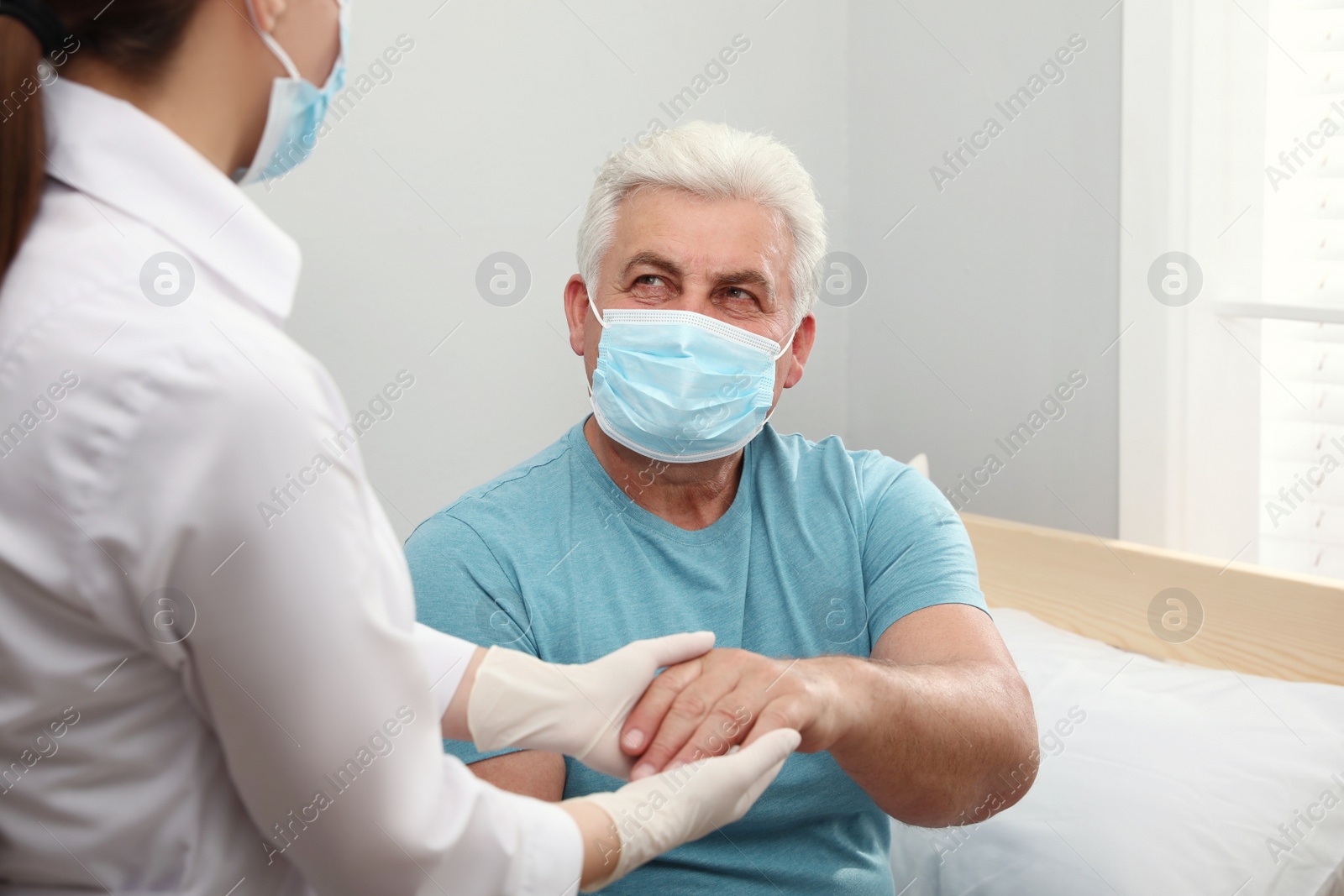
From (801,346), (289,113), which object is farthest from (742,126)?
(289,113)

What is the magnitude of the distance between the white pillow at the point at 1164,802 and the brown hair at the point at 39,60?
1.35 metres

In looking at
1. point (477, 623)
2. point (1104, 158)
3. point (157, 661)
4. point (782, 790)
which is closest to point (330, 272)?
point (477, 623)

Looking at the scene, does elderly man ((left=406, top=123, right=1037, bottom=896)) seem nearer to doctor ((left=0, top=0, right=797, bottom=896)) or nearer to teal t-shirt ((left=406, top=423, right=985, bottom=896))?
teal t-shirt ((left=406, top=423, right=985, bottom=896))

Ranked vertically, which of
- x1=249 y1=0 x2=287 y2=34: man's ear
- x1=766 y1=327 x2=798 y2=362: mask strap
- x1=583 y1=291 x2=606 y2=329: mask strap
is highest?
x1=766 y1=327 x2=798 y2=362: mask strap

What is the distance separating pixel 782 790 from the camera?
1216 millimetres

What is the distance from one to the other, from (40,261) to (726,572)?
88 cm

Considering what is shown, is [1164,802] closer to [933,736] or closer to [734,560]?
[933,736]

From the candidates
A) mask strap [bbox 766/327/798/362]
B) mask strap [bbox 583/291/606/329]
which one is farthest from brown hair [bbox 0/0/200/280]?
mask strap [bbox 766/327/798/362]

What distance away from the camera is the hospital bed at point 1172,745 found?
137 centimetres

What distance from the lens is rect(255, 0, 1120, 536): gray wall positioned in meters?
1.89

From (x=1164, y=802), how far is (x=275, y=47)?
1.37 m

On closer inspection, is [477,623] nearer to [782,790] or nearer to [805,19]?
[782,790]

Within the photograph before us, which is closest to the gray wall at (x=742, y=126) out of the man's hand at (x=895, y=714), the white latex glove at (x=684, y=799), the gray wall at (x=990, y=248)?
the gray wall at (x=990, y=248)

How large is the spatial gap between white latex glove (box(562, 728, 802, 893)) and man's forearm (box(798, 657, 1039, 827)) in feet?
0.46
